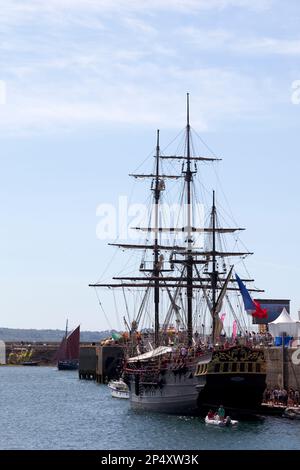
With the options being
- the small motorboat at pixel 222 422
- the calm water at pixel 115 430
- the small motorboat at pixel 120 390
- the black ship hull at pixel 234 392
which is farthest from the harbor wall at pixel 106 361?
the small motorboat at pixel 222 422

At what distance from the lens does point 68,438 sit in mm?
67000

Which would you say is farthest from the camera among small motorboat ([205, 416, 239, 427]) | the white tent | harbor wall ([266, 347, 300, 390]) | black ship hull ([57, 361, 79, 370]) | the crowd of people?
black ship hull ([57, 361, 79, 370])

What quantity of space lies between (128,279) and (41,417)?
32.8m

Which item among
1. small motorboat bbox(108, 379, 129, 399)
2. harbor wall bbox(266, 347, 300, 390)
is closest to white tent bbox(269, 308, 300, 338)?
harbor wall bbox(266, 347, 300, 390)

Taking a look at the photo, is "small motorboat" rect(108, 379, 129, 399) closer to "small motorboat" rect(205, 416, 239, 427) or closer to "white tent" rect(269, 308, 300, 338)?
"white tent" rect(269, 308, 300, 338)

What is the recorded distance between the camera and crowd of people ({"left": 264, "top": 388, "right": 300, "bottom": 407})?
252 feet

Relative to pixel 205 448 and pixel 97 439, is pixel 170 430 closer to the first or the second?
pixel 97 439

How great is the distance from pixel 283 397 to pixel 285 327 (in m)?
9.31

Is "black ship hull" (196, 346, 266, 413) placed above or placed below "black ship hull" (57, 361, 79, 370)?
below

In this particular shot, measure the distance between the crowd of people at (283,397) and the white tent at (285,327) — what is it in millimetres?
5602

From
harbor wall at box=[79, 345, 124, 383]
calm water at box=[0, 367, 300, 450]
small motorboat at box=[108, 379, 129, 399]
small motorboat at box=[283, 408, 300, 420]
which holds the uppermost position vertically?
harbor wall at box=[79, 345, 124, 383]

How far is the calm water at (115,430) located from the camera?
62594 mm

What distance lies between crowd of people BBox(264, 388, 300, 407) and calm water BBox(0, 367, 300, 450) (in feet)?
13.0
